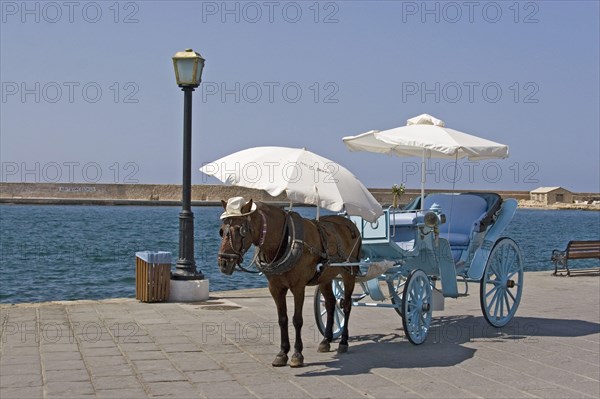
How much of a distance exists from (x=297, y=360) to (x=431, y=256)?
286 centimetres

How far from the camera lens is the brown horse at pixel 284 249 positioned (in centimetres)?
845

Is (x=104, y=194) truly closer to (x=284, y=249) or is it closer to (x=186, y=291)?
(x=186, y=291)

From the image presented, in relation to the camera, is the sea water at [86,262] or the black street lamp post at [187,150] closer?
the black street lamp post at [187,150]

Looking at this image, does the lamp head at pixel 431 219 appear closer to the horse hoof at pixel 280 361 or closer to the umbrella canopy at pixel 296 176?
the umbrella canopy at pixel 296 176

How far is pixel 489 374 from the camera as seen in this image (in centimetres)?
884

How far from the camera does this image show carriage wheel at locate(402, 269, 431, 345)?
10.1 meters

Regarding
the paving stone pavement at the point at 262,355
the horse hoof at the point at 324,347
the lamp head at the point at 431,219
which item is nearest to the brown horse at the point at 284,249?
the horse hoof at the point at 324,347

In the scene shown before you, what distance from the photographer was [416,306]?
10.4 meters

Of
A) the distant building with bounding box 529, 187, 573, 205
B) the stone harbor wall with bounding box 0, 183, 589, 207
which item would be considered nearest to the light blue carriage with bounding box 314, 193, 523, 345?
the stone harbor wall with bounding box 0, 183, 589, 207

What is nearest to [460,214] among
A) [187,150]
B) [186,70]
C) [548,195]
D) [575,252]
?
[187,150]

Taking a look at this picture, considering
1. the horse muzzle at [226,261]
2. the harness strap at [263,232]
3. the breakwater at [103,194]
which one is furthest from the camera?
the breakwater at [103,194]

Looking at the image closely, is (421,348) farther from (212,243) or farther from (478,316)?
(212,243)

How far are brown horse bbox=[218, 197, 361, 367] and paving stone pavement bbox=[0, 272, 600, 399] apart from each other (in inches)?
24.2

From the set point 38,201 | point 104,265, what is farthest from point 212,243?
point 38,201
